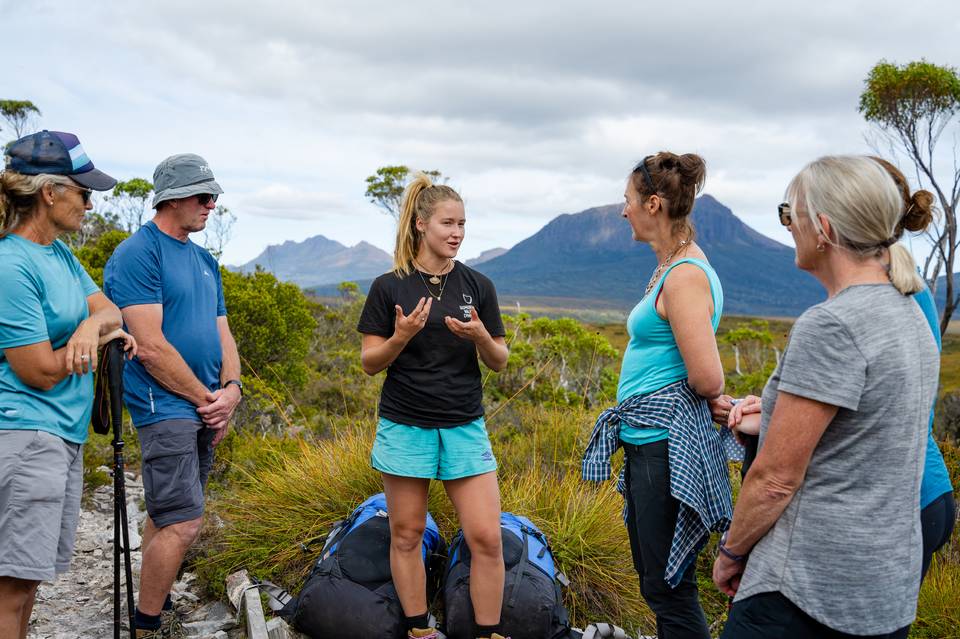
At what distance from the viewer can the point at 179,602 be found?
161 inches

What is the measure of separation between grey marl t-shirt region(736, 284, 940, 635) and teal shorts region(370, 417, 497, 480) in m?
1.64

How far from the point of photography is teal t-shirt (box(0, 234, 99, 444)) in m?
2.59

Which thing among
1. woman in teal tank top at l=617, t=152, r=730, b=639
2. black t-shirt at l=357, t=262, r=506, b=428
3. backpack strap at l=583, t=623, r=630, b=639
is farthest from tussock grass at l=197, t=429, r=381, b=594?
woman in teal tank top at l=617, t=152, r=730, b=639

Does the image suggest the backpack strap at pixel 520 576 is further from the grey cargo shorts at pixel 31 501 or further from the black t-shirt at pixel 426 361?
the grey cargo shorts at pixel 31 501

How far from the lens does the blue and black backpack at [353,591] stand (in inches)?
135

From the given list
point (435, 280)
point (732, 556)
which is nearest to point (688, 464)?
point (732, 556)

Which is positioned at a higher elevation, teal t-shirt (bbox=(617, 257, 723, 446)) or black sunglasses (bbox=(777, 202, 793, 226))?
black sunglasses (bbox=(777, 202, 793, 226))

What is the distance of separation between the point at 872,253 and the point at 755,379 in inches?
409

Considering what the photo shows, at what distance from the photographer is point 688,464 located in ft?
8.61

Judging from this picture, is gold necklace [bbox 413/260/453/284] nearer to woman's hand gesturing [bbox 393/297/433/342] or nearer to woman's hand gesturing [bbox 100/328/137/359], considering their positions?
woman's hand gesturing [bbox 393/297/433/342]

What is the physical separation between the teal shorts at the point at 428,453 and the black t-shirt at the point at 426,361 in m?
0.04

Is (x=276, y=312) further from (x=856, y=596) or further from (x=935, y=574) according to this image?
(x=856, y=596)

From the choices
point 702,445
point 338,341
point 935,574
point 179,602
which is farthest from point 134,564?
point 338,341

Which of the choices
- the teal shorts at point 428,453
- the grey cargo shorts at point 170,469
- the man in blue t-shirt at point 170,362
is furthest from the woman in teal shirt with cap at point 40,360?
the teal shorts at point 428,453
